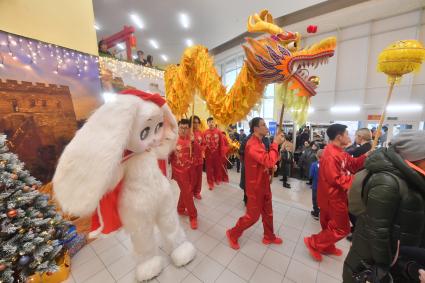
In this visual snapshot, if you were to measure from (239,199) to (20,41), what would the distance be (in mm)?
3905

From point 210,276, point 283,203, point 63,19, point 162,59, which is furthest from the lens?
point 162,59

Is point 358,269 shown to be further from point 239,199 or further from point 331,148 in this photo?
point 239,199

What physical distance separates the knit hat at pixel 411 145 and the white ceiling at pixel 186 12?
4.72 m

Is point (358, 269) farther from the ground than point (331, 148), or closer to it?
closer to it

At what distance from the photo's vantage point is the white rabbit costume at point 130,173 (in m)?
0.96

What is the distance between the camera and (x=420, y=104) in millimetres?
6117

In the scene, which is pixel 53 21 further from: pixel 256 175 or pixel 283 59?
pixel 256 175

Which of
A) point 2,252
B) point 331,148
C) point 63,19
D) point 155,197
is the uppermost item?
point 63,19

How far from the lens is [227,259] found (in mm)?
1989

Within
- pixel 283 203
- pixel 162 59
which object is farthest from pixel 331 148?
pixel 162 59

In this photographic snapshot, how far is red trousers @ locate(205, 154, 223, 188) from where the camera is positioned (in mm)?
4105

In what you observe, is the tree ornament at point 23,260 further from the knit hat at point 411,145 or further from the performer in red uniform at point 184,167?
the knit hat at point 411,145

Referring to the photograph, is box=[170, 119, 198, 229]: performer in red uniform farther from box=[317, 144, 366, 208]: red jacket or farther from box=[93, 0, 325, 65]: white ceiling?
box=[93, 0, 325, 65]: white ceiling

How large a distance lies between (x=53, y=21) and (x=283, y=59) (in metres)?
2.90
